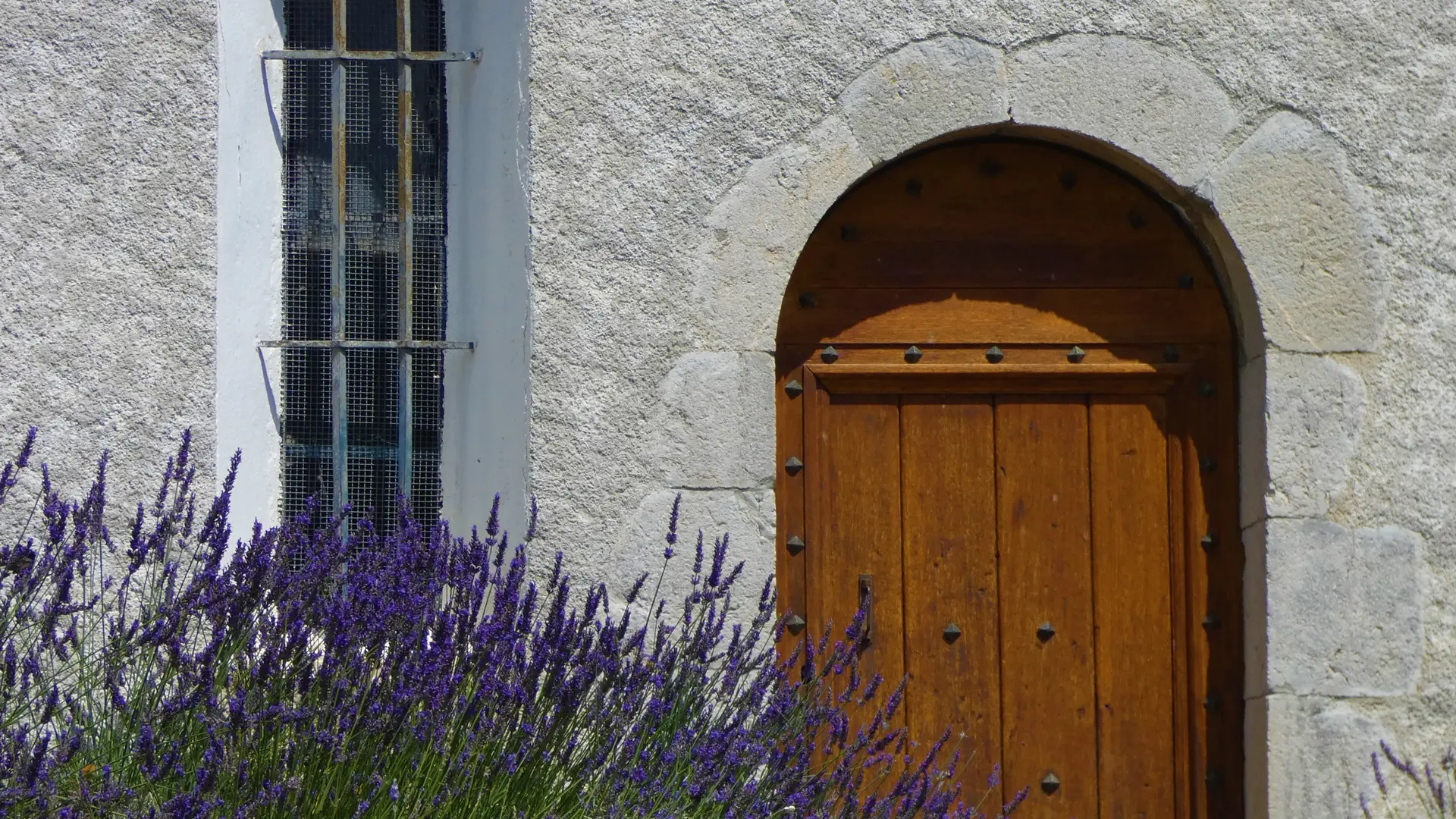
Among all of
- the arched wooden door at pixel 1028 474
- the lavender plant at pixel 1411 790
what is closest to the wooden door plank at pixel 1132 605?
the arched wooden door at pixel 1028 474

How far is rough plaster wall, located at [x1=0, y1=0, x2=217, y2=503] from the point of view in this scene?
11.8ft

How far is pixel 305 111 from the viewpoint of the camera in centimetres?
395

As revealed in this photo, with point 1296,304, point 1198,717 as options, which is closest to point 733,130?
point 1296,304

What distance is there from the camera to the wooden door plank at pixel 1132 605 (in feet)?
12.2

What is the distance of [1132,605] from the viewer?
3.77m

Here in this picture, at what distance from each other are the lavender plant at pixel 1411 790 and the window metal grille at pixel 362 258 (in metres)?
2.29

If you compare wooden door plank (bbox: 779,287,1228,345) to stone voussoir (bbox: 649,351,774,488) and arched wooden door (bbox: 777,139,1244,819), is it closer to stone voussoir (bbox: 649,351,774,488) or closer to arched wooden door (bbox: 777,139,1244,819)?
arched wooden door (bbox: 777,139,1244,819)

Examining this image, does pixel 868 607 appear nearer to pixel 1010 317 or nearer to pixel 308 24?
pixel 1010 317

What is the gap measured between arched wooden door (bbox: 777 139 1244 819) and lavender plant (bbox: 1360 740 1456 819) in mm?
312

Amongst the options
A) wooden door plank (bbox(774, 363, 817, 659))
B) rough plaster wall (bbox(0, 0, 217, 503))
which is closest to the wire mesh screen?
rough plaster wall (bbox(0, 0, 217, 503))

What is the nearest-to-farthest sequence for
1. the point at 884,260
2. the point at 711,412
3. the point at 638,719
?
the point at 638,719
the point at 711,412
the point at 884,260

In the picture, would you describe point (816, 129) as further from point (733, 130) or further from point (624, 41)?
point (624, 41)

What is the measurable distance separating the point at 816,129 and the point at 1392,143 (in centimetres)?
137

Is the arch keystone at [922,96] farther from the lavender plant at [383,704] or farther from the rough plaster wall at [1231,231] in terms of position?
the lavender plant at [383,704]
